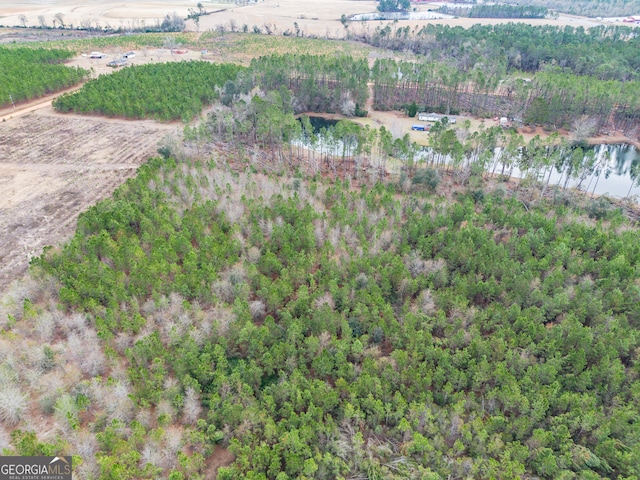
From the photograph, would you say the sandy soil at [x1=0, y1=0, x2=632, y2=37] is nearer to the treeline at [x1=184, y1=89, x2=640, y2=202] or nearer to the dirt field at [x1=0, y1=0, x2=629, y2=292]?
the dirt field at [x1=0, y1=0, x2=629, y2=292]

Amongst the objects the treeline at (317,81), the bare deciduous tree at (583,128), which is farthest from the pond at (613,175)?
the treeline at (317,81)

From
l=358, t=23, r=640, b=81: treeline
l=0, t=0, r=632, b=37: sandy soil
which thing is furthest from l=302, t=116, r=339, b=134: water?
l=0, t=0, r=632, b=37: sandy soil

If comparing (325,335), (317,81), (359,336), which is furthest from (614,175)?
(325,335)

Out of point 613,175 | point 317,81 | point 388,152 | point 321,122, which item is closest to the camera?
point 388,152

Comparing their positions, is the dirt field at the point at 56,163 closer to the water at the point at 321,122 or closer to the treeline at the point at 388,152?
the water at the point at 321,122

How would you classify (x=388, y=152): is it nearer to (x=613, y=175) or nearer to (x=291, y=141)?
(x=291, y=141)
